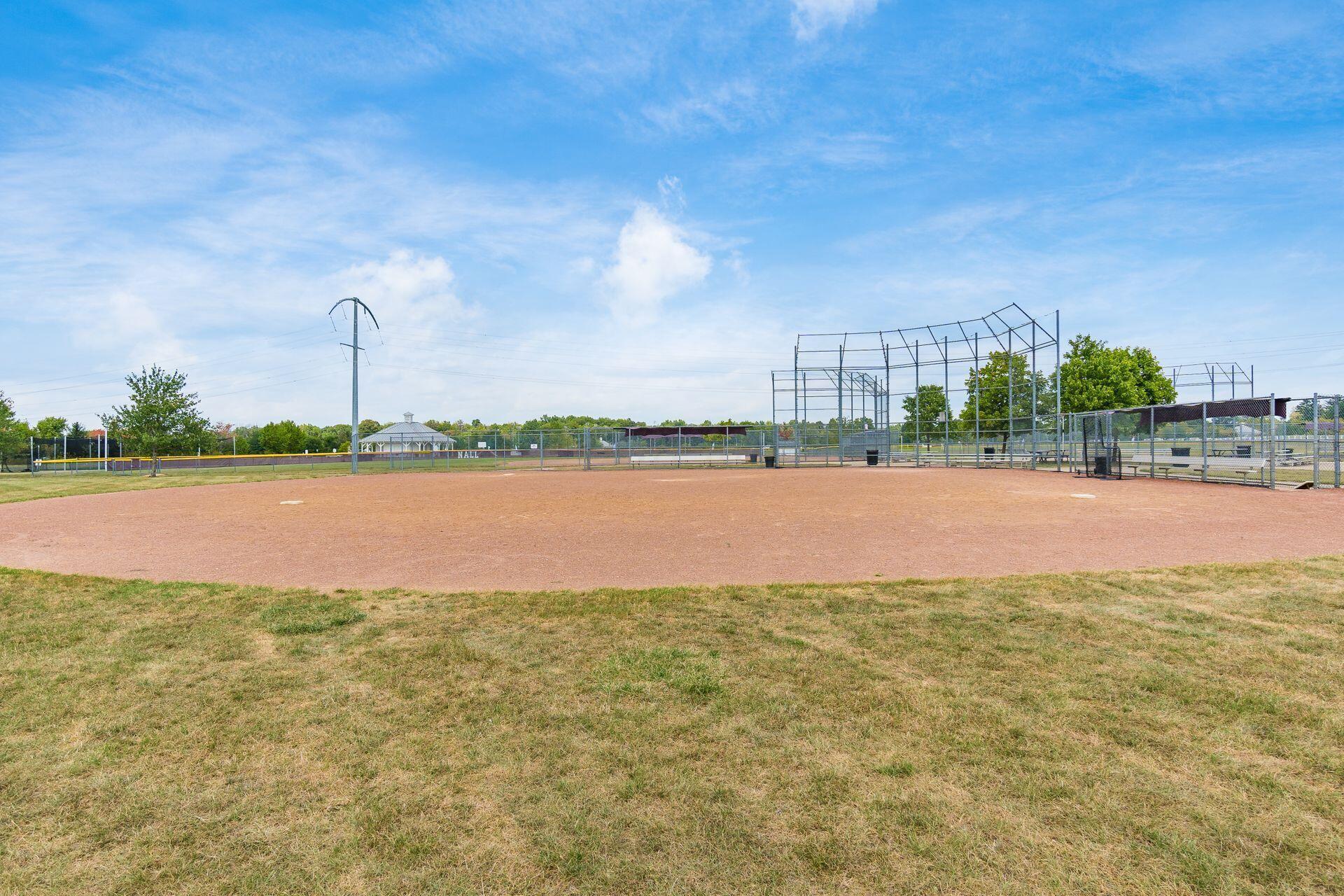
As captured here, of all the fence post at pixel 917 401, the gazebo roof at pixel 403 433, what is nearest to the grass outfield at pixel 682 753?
the fence post at pixel 917 401

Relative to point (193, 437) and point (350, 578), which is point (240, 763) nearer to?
point (350, 578)

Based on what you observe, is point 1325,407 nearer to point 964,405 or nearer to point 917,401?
point 917,401

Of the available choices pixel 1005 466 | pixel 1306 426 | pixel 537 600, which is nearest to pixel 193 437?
pixel 537 600

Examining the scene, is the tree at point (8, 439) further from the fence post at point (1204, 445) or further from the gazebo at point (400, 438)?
the fence post at point (1204, 445)

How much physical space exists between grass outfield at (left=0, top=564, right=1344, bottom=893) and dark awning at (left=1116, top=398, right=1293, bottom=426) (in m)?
17.5

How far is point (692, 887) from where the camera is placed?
244 centimetres

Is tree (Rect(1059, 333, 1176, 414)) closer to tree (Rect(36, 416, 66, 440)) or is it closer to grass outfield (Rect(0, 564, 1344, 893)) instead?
grass outfield (Rect(0, 564, 1344, 893))

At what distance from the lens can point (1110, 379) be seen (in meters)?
48.7

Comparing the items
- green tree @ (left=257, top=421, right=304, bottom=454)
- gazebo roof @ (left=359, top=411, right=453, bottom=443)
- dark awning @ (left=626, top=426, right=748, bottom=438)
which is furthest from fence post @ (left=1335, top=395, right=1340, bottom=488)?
green tree @ (left=257, top=421, right=304, bottom=454)

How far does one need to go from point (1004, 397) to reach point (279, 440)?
69.2 m

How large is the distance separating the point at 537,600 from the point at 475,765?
3.34 meters

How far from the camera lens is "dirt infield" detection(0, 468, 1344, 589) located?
26.8 feet

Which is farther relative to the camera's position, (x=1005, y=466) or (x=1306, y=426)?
(x=1005, y=466)

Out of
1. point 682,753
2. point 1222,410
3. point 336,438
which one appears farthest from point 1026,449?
point 336,438
